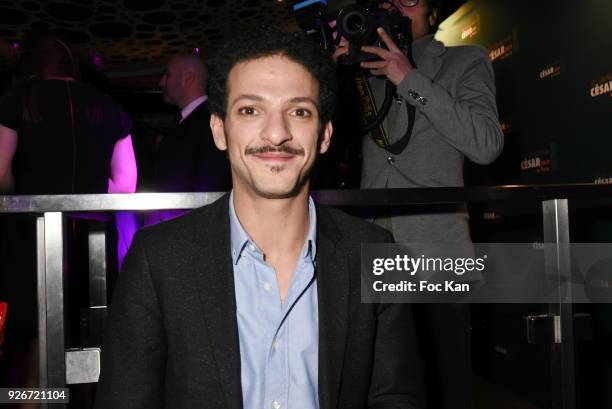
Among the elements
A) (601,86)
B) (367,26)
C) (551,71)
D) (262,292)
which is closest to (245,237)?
(262,292)

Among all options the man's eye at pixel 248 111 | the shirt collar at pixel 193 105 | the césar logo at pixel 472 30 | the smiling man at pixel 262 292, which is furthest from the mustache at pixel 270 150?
the césar logo at pixel 472 30

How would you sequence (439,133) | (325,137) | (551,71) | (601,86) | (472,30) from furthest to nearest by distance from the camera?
(472,30)
(551,71)
(601,86)
(439,133)
(325,137)

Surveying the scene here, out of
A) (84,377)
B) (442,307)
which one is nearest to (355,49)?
(442,307)

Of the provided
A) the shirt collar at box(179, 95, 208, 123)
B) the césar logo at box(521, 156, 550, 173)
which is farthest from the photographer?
the césar logo at box(521, 156, 550, 173)

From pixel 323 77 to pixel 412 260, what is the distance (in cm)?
62

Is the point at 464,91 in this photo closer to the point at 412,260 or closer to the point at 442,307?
the point at 412,260

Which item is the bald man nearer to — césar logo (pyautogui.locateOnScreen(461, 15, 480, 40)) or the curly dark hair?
the curly dark hair

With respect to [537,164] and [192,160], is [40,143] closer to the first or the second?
[192,160]

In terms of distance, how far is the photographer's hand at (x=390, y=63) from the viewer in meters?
1.66

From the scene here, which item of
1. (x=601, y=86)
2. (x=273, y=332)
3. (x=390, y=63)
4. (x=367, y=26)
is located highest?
(x=601, y=86)

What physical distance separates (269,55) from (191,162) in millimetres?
1138

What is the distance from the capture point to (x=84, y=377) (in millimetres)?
1204

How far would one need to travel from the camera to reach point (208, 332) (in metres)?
1.10

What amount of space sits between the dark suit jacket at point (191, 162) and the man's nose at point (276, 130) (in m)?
1.06
